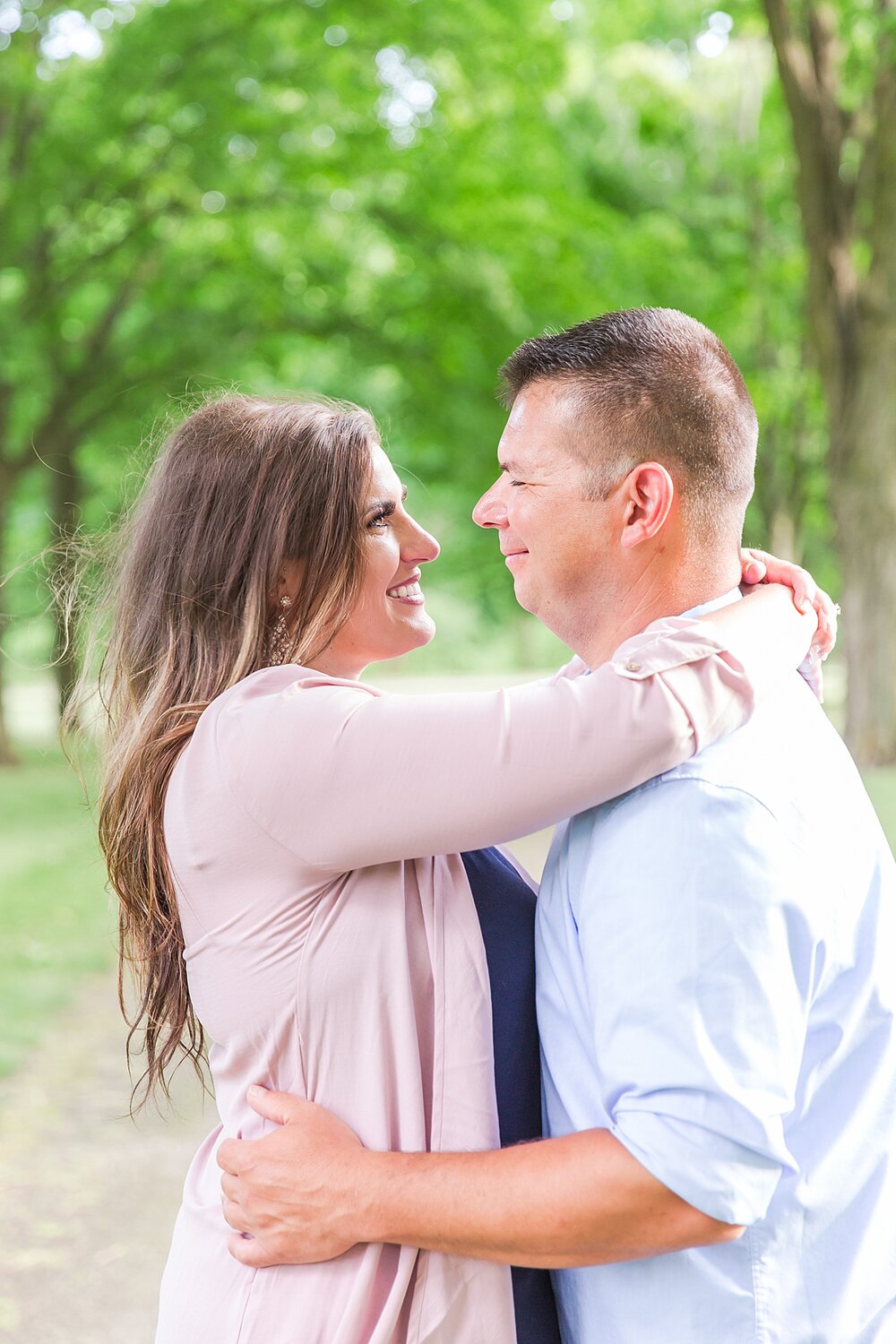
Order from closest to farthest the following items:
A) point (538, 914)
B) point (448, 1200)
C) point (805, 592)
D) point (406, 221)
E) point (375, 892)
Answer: point (448, 1200), point (375, 892), point (538, 914), point (805, 592), point (406, 221)

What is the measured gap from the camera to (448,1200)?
1.87 metres

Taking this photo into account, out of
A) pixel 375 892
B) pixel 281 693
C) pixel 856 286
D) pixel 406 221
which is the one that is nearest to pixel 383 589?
pixel 281 693

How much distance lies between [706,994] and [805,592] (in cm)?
97

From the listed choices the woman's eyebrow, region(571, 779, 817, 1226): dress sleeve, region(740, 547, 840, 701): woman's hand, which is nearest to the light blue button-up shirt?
region(571, 779, 817, 1226): dress sleeve

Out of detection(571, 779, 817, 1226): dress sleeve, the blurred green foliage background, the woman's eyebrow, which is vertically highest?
the blurred green foliage background

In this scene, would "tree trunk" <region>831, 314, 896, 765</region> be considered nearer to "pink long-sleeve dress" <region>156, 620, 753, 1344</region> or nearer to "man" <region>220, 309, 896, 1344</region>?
"man" <region>220, 309, 896, 1344</region>

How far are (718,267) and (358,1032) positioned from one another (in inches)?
841

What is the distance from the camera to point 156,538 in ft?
7.90

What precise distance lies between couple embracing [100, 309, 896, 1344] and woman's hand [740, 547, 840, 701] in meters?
0.06

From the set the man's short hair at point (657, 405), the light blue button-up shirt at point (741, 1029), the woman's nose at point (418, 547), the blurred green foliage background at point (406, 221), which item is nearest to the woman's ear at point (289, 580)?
the woman's nose at point (418, 547)

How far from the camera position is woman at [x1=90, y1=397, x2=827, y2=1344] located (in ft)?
6.30

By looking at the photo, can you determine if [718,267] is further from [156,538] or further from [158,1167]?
[156,538]

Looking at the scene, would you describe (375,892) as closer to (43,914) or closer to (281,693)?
(281,693)

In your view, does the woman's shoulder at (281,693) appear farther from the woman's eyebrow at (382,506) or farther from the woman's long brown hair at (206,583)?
the woman's eyebrow at (382,506)
